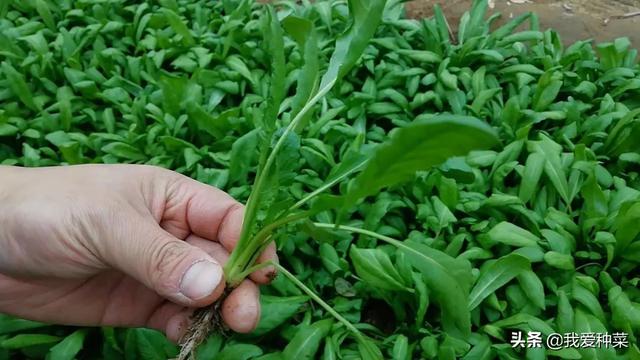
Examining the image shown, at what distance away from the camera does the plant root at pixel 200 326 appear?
1.57 metres

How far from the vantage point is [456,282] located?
1.58 m

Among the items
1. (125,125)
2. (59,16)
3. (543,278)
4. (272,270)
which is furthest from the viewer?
(59,16)

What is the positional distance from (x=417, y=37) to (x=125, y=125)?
1133mm

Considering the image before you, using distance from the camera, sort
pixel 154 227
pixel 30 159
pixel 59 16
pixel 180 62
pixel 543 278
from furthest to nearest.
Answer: pixel 59 16 → pixel 180 62 → pixel 30 159 → pixel 543 278 → pixel 154 227

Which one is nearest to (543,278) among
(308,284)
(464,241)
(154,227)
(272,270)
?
(464,241)

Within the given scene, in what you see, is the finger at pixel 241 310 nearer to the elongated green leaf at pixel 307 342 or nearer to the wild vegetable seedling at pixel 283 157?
the wild vegetable seedling at pixel 283 157

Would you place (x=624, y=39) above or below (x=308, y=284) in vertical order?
above

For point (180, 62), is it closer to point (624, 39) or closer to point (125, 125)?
point (125, 125)

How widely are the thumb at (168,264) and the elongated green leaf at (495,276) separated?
716 mm

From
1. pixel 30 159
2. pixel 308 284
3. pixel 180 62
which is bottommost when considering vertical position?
pixel 308 284

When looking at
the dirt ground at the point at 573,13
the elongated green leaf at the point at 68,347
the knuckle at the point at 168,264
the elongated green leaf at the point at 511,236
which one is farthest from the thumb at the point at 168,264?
the dirt ground at the point at 573,13

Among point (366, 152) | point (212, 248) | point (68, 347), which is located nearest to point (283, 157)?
point (366, 152)

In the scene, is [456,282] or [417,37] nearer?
[456,282]

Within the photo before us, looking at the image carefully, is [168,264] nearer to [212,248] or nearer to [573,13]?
[212,248]
